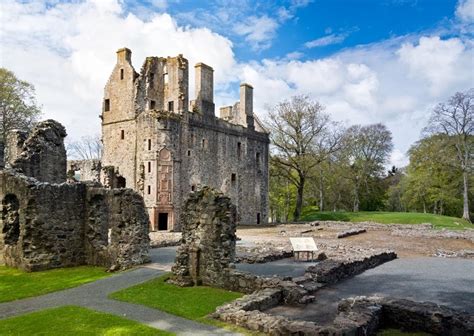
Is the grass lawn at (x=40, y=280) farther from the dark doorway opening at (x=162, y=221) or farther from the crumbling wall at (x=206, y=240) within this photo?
the dark doorway opening at (x=162, y=221)

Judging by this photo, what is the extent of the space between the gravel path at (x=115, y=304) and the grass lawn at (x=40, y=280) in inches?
20.8

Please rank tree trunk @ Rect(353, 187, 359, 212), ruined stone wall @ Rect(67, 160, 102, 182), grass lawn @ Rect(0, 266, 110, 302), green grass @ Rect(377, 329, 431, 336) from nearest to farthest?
green grass @ Rect(377, 329, 431, 336), grass lawn @ Rect(0, 266, 110, 302), ruined stone wall @ Rect(67, 160, 102, 182), tree trunk @ Rect(353, 187, 359, 212)

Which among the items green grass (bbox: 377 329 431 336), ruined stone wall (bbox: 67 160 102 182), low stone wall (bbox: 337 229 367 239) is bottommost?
green grass (bbox: 377 329 431 336)

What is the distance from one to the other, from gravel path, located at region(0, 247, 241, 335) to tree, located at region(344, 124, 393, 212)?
5014 cm

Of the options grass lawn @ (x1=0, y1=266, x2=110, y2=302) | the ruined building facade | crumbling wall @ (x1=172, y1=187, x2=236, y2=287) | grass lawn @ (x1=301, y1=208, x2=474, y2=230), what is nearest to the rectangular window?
the ruined building facade

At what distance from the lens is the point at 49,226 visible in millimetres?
16875

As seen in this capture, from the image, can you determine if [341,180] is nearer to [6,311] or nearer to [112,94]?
[112,94]

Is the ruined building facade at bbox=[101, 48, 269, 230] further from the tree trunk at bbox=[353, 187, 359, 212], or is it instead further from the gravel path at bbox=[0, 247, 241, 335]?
the gravel path at bbox=[0, 247, 241, 335]

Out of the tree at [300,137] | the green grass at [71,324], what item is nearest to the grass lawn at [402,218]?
the tree at [300,137]

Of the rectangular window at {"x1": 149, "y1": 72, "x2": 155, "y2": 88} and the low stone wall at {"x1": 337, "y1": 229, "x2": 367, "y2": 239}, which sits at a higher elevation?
the rectangular window at {"x1": 149, "y1": 72, "x2": 155, "y2": 88}

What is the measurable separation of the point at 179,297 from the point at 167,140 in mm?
25792

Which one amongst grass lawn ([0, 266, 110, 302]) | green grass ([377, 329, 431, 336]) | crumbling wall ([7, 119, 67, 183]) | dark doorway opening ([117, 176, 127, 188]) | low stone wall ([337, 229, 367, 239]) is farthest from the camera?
dark doorway opening ([117, 176, 127, 188])

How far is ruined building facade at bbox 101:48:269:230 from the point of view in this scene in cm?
3647

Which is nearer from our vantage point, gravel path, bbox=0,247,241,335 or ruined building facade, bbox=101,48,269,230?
gravel path, bbox=0,247,241,335
